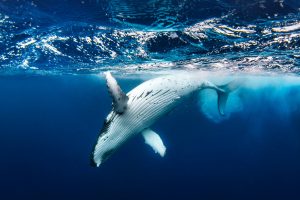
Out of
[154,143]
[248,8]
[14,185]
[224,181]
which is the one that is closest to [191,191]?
[224,181]

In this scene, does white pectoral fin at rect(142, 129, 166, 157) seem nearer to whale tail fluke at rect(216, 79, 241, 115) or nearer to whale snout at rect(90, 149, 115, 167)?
whale snout at rect(90, 149, 115, 167)

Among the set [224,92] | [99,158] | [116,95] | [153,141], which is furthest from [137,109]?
[224,92]

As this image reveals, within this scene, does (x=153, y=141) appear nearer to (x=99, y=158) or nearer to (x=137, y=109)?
(x=137, y=109)

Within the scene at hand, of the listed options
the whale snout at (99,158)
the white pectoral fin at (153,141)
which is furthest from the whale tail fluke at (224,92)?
the whale snout at (99,158)

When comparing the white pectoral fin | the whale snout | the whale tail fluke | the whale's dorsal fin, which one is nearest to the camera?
the whale snout

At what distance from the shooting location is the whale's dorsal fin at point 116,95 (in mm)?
2713

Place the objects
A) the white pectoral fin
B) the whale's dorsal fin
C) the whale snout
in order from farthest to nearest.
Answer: the white pectoral fin, the whale's dorsal fin, the whale snout

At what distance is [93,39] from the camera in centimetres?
1498

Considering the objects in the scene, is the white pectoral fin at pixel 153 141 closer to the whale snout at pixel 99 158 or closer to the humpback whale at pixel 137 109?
the humpback whale at pixel 137 109

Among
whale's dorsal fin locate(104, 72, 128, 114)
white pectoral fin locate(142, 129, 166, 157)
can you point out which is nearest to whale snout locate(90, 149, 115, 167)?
whale's dorsal fin locate(104, 72, 128, 114)

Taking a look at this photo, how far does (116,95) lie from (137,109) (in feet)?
1.25

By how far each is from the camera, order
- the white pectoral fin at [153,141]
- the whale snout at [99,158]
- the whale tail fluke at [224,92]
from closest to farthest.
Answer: the whale snout at [99,158], the white pectoral fin at [153,141], the whale tail fluke at [224,92]

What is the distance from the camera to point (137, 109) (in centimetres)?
299

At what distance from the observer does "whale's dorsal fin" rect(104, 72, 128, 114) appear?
271 cm
